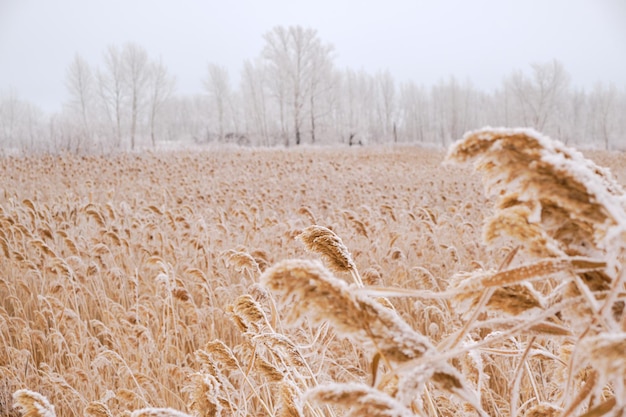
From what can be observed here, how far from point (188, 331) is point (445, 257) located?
2.65 metres

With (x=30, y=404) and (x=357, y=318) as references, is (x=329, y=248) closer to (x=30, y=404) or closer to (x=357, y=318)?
(x=357, y=318)

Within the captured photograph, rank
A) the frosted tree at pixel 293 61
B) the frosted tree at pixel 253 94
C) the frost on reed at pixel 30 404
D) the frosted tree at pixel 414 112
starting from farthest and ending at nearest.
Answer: the frosted tree at pixel 414 112
the frosted tree at pixel 253 94
the frosted tree at pixel 293 61
the frost on reed at pixel 30 404

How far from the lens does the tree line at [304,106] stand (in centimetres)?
4453

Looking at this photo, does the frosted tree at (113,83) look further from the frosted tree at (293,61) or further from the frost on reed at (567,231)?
the frost on reed at (567,231)

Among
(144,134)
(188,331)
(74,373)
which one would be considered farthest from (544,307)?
(144,134)

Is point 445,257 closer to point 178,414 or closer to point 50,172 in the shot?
point 178,414

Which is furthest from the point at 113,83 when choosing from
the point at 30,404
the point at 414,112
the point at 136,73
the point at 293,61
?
the point at 30,404

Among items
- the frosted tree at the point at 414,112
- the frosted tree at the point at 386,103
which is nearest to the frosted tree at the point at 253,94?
the frosted tree at the point at 386,103

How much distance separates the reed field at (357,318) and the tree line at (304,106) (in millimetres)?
34585

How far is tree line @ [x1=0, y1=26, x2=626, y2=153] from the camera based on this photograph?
44531 millimetres

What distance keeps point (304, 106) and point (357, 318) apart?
164ft

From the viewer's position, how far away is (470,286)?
48cm

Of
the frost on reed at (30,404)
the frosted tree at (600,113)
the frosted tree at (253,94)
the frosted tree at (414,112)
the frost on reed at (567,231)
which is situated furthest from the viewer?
the frosted tree at (414,112)

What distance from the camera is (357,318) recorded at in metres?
0.46
